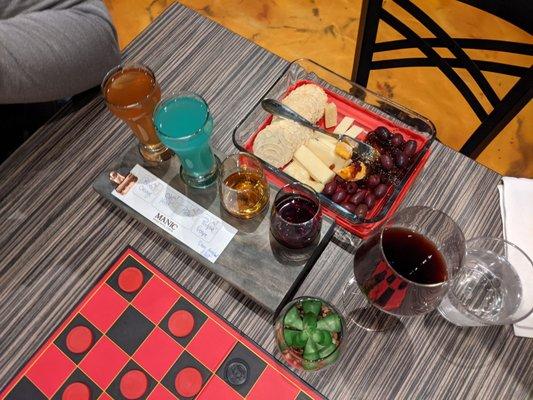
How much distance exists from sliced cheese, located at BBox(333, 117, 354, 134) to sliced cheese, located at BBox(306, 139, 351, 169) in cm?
7

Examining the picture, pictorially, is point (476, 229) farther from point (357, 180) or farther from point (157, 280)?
point (157, 280)

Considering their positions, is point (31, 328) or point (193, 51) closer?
point (31, 328)

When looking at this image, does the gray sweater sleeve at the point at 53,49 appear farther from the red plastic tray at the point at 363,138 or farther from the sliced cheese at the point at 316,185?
the sliced cheese at the point at 316,185

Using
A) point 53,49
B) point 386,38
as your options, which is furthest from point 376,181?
point 386,38

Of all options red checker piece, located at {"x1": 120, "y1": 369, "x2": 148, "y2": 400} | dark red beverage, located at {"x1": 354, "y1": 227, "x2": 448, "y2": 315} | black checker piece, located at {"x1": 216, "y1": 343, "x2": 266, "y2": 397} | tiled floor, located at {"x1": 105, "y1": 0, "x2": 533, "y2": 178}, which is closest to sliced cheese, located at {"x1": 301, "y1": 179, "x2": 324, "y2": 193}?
dark red beverage, located at {"x1": 354, "y1": 227, "x2": 448, "y2": 315}

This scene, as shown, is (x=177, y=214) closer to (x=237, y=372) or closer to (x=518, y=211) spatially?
(x=237, y=372)

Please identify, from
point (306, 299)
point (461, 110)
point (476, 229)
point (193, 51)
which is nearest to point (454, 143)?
point (461, 110)

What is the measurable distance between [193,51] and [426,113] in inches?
42.4

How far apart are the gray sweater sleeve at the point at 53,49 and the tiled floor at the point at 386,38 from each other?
3.41 ft

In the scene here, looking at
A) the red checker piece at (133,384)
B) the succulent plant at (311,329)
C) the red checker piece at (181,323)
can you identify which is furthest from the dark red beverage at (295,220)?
the red checker piece at (133,384)

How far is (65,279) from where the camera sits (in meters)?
0.85

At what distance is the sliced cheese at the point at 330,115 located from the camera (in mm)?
981

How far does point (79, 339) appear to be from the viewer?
785 millimetres

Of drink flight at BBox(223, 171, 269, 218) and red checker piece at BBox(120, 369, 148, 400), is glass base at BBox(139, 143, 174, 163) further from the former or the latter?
red checker piece at BBox(120, 369, 148, 400)
